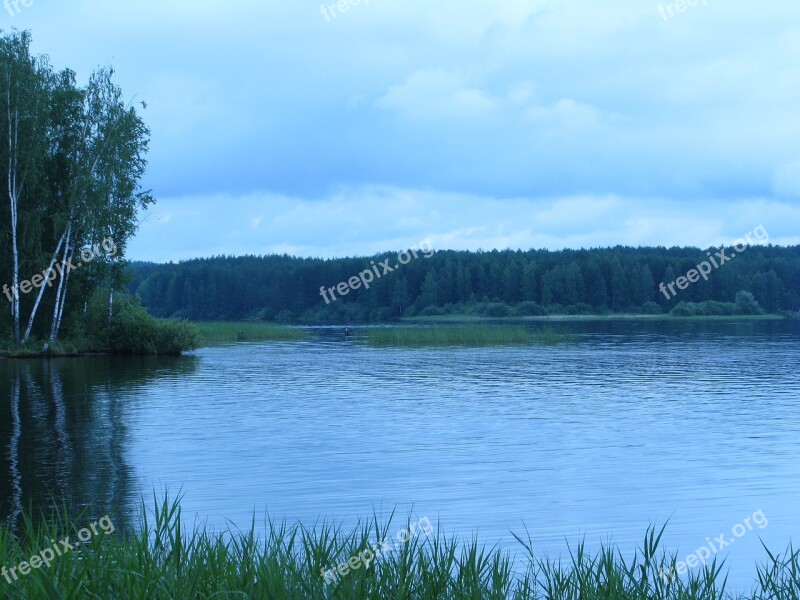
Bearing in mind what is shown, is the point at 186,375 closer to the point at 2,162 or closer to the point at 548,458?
the point at 2,162

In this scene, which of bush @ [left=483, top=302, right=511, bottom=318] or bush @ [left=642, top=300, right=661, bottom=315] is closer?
bush @ [left=483, top=302, right=511, bottom=318]

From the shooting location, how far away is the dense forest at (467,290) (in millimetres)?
139500

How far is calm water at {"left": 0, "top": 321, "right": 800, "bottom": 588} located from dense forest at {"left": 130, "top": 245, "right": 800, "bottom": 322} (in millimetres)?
100179

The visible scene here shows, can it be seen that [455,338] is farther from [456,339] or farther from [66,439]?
[66,439]

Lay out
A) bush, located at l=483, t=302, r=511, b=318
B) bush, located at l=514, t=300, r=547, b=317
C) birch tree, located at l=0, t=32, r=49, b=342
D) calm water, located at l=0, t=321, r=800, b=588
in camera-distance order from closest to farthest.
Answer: calm water, located at l=0, t=321, r=800, b=588, birch tree, located at l=0, t=32, r=49, b=342, bush, located at l=483, t=302, r=511, b=318, bush, located at l=514, t=300, r=547, b=317

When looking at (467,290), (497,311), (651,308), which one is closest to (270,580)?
(497,311)

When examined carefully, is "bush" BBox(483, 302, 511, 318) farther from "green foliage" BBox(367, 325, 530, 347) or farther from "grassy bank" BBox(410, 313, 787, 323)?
"green foliage" BBox(367, 325, 530, 347)

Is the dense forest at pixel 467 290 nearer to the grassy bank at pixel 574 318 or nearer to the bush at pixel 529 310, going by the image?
the bush at pixel 529 310

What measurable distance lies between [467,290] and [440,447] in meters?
131

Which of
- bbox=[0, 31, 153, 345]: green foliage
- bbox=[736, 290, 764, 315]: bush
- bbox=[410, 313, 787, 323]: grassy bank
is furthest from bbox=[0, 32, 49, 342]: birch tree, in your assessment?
bbox=[736, 290, 764, 315]: bush

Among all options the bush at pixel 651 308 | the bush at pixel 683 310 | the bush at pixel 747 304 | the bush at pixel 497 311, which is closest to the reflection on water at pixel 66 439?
the bush at pixel 683 310

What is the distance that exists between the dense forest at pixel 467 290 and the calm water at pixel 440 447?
329ft

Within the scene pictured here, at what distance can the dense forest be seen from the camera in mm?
139500

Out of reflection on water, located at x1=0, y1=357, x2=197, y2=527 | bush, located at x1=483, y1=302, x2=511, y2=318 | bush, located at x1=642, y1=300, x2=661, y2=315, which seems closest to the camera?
reflection on water, located at x1=0, y1=357, x2=197, y2=527
